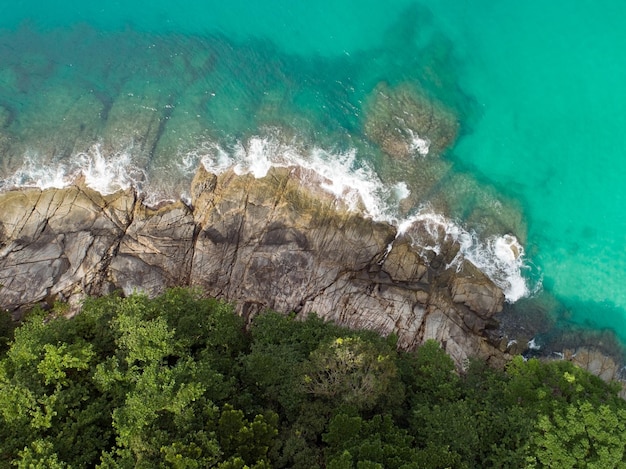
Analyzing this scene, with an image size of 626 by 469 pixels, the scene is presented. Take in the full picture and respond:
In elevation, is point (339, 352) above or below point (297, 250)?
below

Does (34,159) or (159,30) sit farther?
(159,30)

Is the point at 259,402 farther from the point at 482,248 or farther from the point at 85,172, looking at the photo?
the point at 85,172

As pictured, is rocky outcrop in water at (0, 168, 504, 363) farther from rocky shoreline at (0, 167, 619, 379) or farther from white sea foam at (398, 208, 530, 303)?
white sea foam at (398, 208, 530, 303)

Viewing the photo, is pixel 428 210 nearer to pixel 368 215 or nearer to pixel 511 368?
pixel 368 215

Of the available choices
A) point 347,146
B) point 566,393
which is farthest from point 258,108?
point 566,393

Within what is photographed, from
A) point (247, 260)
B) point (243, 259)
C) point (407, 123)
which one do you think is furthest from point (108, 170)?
point (407, 123)

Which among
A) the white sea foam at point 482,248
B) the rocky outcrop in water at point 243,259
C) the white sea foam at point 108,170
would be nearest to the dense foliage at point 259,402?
the rocky outcrop in water at point 243,259

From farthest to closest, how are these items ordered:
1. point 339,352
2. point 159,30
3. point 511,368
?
point 159,30 → point 511,368 → point 339,352
